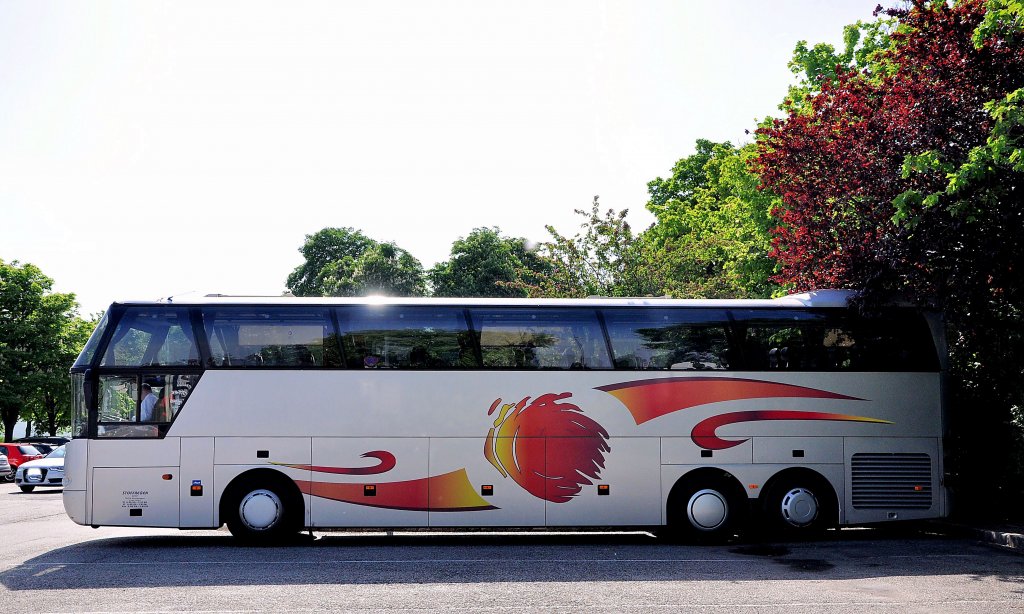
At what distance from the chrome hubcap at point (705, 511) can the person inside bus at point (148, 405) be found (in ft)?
25.7

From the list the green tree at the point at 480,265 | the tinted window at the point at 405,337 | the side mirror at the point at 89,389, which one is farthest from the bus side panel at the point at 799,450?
the green tree at the point at 480,265

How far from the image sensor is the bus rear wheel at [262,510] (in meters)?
13.6

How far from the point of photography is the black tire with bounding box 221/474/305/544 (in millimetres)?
13633

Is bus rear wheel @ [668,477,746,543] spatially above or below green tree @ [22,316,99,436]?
below

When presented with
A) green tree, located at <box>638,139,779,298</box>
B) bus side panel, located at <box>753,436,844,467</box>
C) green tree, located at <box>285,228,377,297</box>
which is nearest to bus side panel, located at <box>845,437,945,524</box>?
bus side panel, located at <box>753,436,844,467</box>

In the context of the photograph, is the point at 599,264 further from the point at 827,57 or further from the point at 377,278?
the point at 377,278

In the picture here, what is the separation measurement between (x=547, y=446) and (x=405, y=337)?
103 inches

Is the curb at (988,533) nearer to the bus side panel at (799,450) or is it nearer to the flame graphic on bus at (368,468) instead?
the bus side panel at (799,450)

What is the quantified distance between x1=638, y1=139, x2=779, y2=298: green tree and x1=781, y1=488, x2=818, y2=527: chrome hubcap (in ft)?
26.6

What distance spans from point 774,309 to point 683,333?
1.49 meters

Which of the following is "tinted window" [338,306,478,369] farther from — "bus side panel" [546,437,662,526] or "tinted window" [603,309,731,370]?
"tinted window" [603,309,731,370]

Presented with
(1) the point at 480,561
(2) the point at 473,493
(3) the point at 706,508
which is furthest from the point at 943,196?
(1) the point at 480,561

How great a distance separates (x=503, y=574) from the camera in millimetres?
11047

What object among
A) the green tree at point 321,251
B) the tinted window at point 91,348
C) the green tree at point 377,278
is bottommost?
the tinted window at point 91,348
